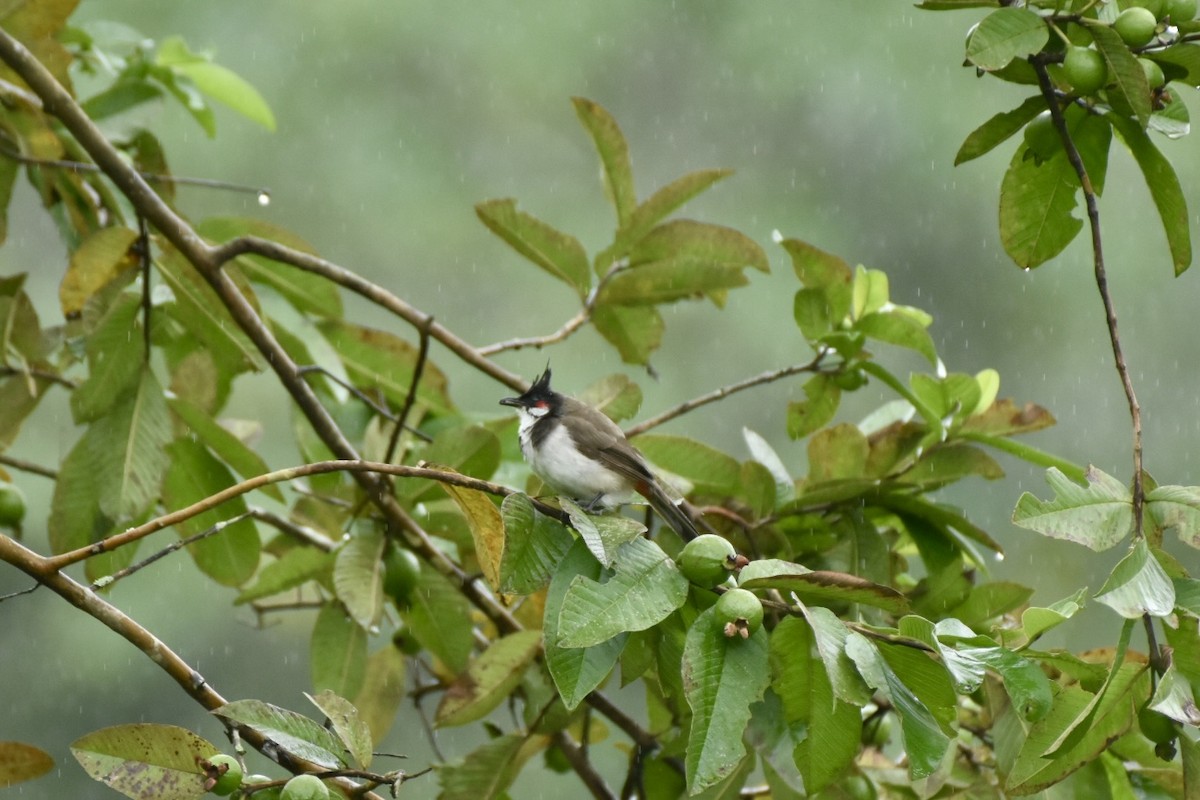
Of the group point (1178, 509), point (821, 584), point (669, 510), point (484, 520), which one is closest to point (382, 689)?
point (669, 510)

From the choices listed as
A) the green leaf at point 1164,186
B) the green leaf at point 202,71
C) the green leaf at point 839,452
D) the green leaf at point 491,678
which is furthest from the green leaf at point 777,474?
the green leaf at point 202,71

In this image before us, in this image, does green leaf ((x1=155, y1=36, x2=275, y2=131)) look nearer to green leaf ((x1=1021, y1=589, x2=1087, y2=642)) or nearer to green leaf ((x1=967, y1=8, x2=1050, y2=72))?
green leaf ((x1=967, y1=8, x2=1050, y2=72))

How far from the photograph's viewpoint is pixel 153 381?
2.08m

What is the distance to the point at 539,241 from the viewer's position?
2314 mm

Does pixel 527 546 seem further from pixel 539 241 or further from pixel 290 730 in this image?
pixel 539 241

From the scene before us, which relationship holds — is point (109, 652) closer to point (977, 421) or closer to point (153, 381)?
point (153, 381)

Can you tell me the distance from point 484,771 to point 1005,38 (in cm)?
112

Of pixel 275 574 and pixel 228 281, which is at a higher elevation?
pixel 228 281

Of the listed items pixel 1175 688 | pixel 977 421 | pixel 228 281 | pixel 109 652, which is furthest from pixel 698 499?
pixel 109 652

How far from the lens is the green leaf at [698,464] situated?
84.3 inches

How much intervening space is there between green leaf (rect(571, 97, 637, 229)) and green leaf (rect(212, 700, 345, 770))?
127 centimetres

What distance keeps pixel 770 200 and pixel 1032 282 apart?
1457 millimetres

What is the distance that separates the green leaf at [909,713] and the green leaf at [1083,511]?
0.20 m

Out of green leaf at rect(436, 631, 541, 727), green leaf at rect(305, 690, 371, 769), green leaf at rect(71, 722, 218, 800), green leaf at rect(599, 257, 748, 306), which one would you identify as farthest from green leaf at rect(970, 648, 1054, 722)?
green leaf at rect(599, 257, 748, 306)
